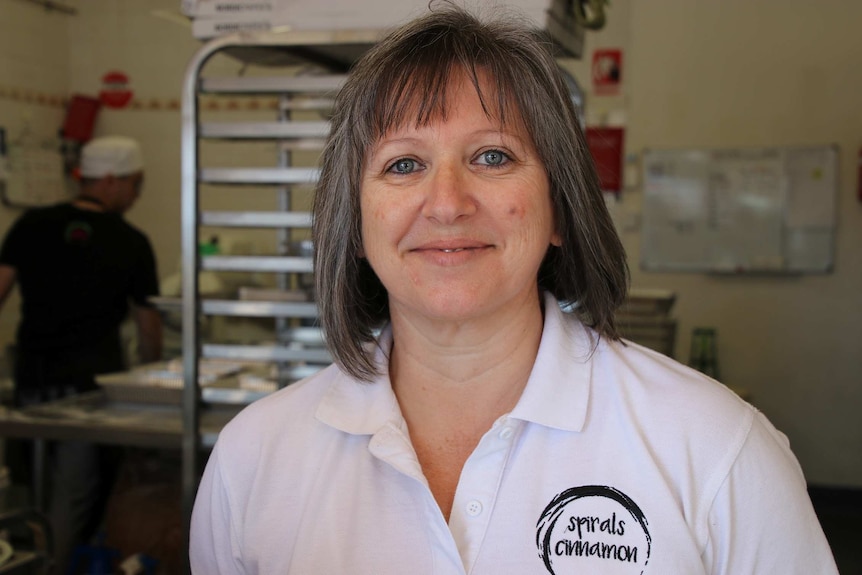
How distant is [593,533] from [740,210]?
4.77 m

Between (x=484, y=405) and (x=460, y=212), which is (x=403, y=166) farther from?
(x=484, y=405)

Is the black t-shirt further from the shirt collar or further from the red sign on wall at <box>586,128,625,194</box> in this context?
the red sign on wall at <box>586,128,625,194</box>

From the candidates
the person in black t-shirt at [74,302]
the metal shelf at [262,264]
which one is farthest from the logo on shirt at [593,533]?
the person in black t-shirt at [74,302]

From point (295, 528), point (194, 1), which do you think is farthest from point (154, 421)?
point (295, 528)

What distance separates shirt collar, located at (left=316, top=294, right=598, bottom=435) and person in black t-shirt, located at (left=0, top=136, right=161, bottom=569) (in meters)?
2.40

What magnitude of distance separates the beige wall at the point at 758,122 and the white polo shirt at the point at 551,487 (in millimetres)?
4490

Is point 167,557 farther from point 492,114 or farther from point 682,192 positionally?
point 682,192

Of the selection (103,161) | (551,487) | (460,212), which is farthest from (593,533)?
(103,161)

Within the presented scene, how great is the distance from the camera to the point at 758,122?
545 centimetres

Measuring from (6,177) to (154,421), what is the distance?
3.26 m

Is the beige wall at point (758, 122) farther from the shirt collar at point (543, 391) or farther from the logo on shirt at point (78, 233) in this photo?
the shirt collar at point (543, 391)

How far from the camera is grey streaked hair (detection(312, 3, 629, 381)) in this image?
1298 millimetres

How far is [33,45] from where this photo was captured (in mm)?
5648

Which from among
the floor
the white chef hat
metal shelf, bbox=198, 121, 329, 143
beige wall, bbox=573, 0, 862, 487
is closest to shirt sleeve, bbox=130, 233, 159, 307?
the white chef hat
